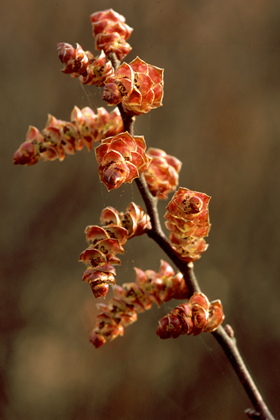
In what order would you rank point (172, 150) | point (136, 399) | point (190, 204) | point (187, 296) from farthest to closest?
point (172, 150)
point (136, 399)
point (187, 296)
point (190, 204)

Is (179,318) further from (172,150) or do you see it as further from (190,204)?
(172,150)

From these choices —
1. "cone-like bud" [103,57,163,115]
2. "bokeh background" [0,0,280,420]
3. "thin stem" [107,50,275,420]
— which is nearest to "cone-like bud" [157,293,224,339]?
"thin stem" [107,50,275,420]

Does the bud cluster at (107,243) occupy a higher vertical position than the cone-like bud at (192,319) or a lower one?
higher

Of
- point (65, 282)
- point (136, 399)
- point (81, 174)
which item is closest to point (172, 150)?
point (81, 174)

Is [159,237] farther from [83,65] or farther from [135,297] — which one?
[83,65]

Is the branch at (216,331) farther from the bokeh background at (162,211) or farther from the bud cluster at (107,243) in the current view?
the bokeh background at (162,211)

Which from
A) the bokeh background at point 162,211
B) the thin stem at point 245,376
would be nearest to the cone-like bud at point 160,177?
the thin stem at point 245,376

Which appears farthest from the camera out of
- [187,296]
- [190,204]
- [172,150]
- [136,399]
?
[172,150]
